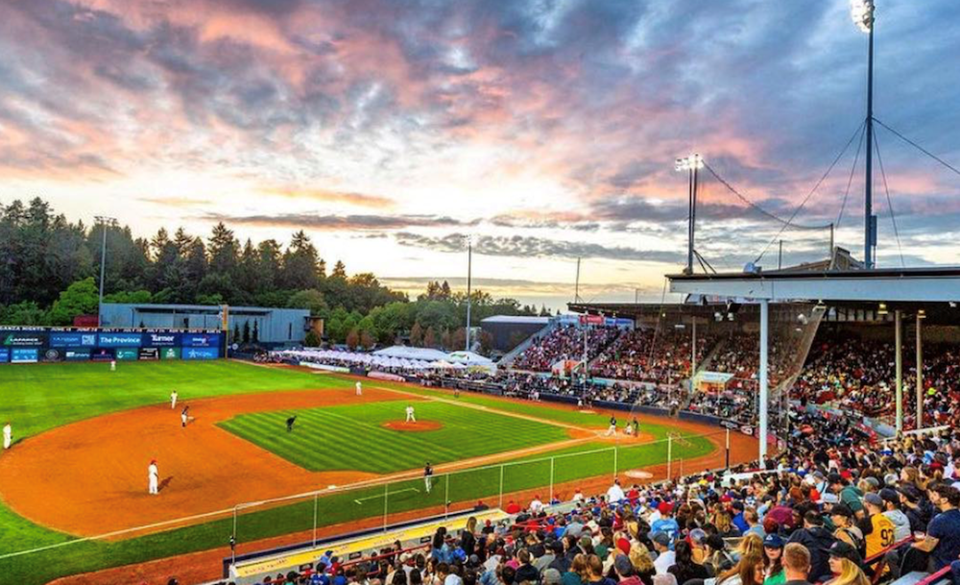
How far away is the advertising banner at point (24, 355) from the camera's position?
204ft

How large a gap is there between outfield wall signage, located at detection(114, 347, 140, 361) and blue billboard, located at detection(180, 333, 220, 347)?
18.6 feet

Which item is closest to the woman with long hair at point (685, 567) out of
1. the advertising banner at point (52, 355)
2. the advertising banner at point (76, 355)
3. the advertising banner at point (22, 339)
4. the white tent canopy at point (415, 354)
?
the white tent canopy at point (415, 354)

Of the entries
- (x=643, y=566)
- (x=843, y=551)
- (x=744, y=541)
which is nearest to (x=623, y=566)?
(x=643, y=566)

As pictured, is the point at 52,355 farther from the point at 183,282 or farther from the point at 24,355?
the point at 183,282

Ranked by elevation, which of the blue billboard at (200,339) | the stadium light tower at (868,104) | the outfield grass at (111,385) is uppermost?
the stadium light tower at (868,104)

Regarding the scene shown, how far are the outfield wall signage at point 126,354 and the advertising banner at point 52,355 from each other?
5.51 metres

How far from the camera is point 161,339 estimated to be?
238 feet

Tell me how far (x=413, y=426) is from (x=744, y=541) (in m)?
30.6

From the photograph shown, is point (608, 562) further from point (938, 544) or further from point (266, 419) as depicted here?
point (266, 419)

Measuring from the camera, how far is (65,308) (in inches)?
3846

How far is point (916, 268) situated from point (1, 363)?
7643 centimetres

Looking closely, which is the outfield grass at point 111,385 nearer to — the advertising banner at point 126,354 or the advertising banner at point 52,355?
the advertising banner at point 126,354

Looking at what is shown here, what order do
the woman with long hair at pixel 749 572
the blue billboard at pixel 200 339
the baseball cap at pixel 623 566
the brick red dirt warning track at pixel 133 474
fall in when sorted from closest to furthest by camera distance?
the woman with long hair at pixel 749 572 < the baseball cap at pixel 623 566 < the brick red dirt warning track at pixel 133 474 < the blue billboard at pixel 200 339

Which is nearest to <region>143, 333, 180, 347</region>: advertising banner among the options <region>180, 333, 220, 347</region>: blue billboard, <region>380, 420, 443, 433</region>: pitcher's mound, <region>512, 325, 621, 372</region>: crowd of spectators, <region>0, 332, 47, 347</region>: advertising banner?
<region>180, 333, 220, 347</region>: blue billboard
